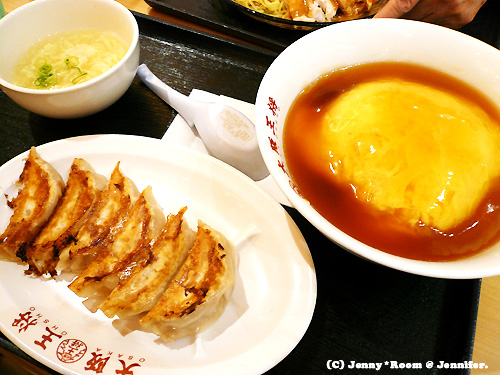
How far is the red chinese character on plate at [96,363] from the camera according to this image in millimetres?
1151

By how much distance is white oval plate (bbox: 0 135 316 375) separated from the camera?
118 centimetres

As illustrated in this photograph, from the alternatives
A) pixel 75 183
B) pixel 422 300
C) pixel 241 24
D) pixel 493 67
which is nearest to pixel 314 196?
pixel 422 300

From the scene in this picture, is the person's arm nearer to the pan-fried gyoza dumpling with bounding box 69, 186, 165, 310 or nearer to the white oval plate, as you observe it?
the white oval plate

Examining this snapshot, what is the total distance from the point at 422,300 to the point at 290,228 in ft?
1.73

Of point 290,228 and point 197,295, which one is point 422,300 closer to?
point 290,228

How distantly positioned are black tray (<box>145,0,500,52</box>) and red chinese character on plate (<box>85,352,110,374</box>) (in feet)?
5.49

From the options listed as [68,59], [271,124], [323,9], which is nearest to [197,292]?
[271,124]

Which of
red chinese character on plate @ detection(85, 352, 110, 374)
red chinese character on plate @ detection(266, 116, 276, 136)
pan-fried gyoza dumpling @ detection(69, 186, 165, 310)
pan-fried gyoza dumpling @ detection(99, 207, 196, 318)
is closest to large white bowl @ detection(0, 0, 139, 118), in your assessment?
pan-fried gyoza dumpling @ detection(69, 186, 165, 310)

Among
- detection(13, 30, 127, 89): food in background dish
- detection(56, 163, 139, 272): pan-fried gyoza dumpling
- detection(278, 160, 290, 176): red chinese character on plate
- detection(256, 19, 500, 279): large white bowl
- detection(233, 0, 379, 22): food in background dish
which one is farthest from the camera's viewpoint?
detection(233, 0, 379, 22): food in background dish

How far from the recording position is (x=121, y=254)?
1331mm

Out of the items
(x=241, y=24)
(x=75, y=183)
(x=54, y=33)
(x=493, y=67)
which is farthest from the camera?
(x=241, y=24)

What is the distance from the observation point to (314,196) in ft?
3.84

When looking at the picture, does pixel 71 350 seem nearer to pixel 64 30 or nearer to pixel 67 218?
pixel 67 218

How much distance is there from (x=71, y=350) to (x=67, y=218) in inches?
18.4
